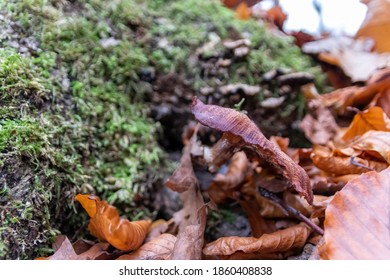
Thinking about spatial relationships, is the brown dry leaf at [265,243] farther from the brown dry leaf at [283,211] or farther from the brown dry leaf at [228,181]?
the brown dry leaf at [228,181]

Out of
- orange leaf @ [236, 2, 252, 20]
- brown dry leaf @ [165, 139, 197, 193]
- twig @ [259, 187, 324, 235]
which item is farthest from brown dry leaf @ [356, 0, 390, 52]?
brown dry leaf @ [165, 139, 197, 193]

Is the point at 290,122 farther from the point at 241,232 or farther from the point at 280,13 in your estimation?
the point at 280,13

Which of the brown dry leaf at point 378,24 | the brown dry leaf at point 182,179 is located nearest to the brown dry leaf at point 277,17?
the brown dry leaf at point 378,24

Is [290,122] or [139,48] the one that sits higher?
[139,48]

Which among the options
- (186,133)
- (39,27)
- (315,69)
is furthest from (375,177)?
(39,27)

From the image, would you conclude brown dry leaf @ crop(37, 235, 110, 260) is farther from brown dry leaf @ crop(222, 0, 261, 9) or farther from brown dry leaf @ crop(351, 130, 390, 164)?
brown dry leaf @ crop(222, 0, 261, 9)

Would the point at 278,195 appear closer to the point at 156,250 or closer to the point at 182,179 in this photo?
the point at 182,179
